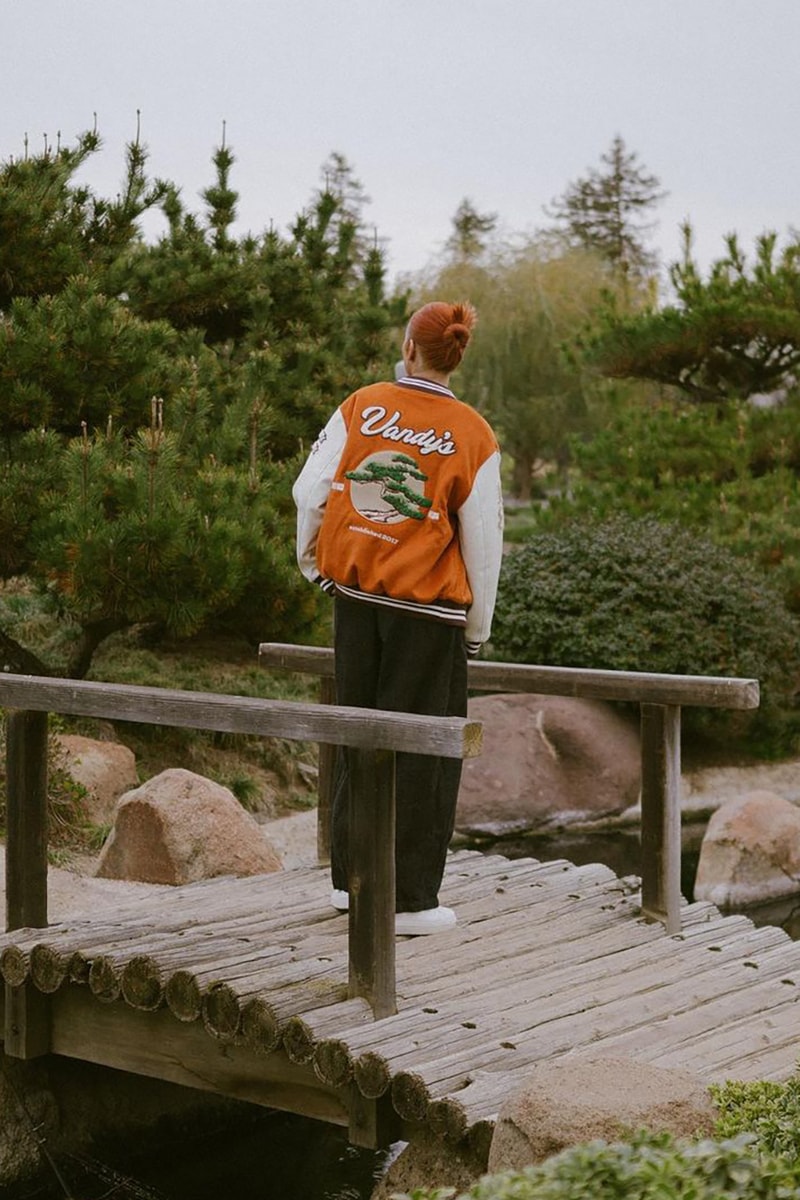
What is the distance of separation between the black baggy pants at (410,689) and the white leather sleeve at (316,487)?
0.16m

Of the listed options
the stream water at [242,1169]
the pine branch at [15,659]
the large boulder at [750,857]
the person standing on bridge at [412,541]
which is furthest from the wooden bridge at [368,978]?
the pine branch at [15,659]

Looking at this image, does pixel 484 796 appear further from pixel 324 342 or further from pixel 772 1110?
pixel 772 1110

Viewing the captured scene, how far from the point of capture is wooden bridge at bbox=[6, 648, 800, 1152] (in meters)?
3.69

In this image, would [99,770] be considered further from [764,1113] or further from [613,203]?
[613,203]

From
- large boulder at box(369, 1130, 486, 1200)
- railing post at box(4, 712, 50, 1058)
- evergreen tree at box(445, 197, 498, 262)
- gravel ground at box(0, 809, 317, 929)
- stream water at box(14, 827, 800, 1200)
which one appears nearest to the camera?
large boulder at box(369, 1130, 486, 1200)

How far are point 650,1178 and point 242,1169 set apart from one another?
11.0ft

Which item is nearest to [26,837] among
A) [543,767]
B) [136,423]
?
[136,423]

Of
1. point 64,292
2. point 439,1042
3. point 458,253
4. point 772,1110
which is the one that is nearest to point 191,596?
point 64,292

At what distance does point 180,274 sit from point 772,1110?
29.7ft

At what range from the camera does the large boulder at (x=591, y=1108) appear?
2.80 m

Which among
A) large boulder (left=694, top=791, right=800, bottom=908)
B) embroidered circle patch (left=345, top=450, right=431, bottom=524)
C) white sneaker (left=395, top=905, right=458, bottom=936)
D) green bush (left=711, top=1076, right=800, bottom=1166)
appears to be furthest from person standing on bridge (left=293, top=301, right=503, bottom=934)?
large boulder (left=694, top=791, right=800, bottom=908)

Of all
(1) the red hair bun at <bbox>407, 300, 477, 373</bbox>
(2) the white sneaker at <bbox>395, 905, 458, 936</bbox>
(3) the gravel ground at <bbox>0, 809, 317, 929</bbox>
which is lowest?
(3) the gravel ground at <bbox>0, 809, 317, 929</bbox>

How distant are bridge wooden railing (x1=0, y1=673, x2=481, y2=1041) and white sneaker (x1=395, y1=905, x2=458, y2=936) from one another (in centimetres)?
65

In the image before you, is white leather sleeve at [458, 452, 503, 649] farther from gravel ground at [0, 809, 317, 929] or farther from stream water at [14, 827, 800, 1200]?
stream water at [14, 827, 800, 1200]
